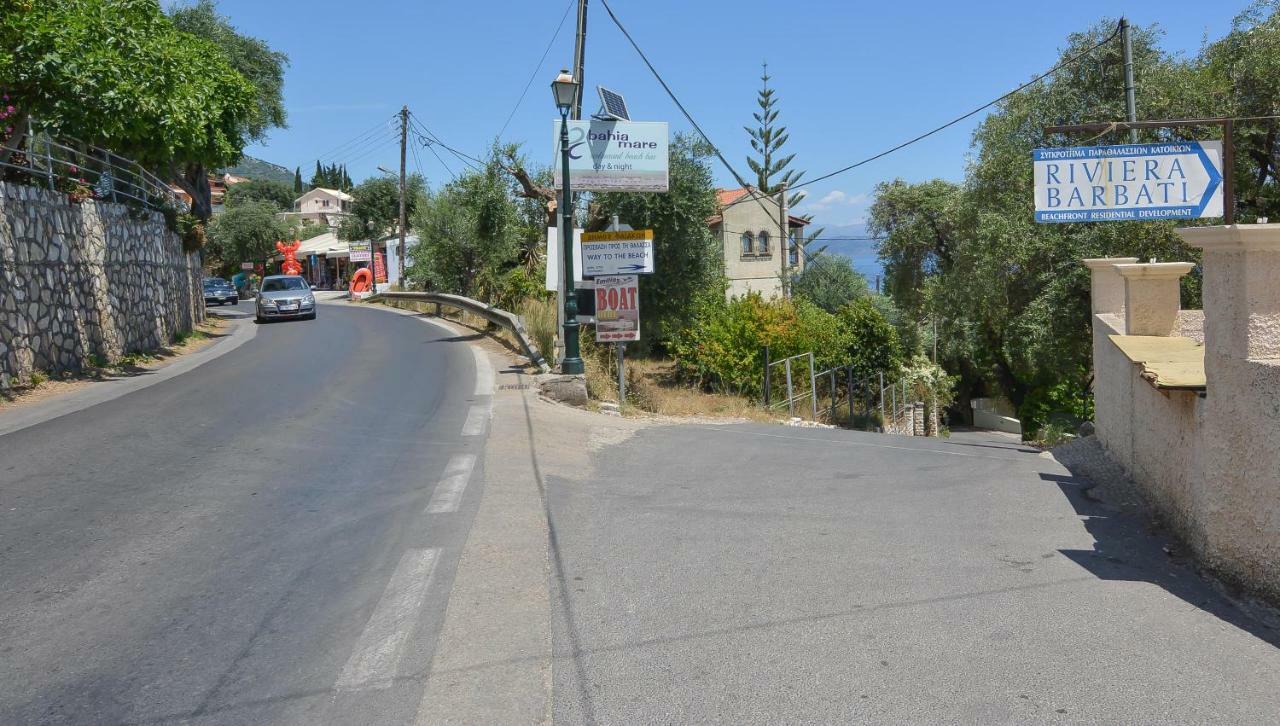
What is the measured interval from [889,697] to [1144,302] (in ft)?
Answer: 26.8

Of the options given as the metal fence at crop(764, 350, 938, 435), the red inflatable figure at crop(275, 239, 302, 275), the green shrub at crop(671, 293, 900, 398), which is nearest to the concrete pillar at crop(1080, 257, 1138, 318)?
the metal fence at crop(764, 350, 938, 435)

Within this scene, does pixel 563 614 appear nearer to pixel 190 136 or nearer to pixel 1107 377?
pixel 1107 377

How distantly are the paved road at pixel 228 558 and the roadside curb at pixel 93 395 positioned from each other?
42cm

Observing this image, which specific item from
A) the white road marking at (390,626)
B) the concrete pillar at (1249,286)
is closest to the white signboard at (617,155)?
the white road marking at (390,626)

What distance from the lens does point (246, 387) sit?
14352mm

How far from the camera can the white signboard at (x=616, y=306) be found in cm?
1491

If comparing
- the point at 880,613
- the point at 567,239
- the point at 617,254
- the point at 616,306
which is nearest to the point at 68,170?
the point at 567,239

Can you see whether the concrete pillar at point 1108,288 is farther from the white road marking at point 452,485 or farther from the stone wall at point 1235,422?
the white road marking at point 452,485

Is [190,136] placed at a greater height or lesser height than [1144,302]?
greater

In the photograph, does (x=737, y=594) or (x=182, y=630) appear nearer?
(x=182, y=630)

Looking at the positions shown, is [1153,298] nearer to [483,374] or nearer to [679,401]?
[483,374]

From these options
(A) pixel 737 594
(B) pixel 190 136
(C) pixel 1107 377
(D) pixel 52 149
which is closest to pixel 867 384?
(C) pixel 1107 377

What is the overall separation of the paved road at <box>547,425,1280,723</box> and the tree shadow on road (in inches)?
0.9

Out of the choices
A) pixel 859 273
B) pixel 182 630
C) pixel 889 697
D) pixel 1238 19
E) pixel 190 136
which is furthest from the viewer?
pixel 859 273
